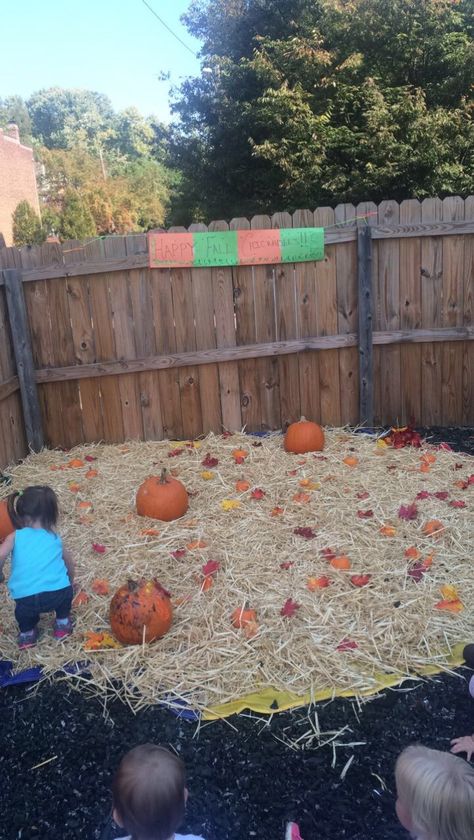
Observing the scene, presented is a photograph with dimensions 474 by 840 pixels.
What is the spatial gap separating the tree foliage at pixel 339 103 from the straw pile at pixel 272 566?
15.7 meters

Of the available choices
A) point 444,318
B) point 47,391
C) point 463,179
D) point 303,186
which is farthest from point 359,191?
point 47,391

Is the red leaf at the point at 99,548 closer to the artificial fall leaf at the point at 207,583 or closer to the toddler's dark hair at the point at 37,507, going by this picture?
the artificial fall leaf at the point at 207,583

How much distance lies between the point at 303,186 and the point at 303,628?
737 inches

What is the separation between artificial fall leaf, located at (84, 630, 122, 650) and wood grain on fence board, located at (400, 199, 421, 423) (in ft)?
14.3

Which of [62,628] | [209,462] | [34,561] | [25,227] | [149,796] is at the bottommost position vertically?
[62,628]

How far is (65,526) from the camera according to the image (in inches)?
186

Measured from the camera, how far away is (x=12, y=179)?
37.2m

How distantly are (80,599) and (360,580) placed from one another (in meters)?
1.54

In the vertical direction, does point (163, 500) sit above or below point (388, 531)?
above

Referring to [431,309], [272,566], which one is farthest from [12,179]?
[272,566]

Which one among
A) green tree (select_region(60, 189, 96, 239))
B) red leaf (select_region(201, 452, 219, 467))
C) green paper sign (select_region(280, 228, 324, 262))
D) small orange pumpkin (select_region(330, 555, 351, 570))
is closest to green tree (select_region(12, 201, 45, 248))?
green tree (select_region(60, 189, 96, 239))

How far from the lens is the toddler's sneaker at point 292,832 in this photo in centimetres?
217

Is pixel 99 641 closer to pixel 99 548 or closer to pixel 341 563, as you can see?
pixel 99 548

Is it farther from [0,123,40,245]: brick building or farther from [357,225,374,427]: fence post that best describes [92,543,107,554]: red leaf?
[0,123,40,245]: brick building
